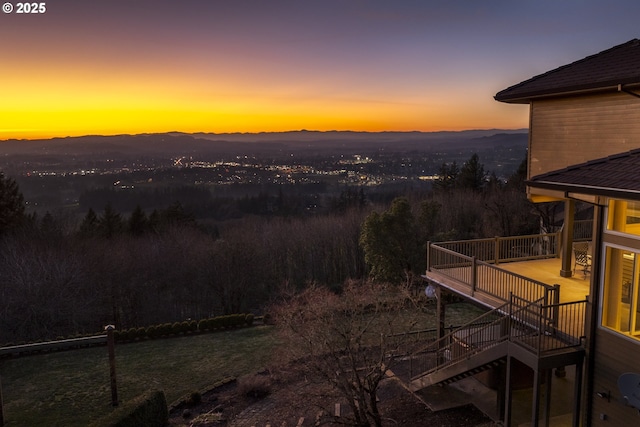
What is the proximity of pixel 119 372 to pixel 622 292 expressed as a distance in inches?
692

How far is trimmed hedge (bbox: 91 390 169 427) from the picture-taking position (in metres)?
11.8

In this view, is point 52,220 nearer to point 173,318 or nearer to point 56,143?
point 173,318

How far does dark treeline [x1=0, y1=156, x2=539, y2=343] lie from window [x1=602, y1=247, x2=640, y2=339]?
15.5 metres

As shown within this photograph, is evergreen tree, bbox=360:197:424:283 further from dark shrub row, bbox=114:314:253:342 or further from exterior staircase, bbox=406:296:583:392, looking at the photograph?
exterior staircase, bbox=406:296:583:392

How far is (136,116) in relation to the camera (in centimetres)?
4581

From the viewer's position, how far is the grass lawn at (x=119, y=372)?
594 inches

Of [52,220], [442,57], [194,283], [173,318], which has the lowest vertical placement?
[173,318]

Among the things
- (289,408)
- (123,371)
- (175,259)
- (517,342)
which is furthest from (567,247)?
(175,259)

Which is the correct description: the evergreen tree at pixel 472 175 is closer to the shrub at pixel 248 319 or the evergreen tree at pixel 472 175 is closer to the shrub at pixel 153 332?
the shrub at pixel 248 319

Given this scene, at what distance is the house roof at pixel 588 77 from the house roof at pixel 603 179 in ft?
5.55

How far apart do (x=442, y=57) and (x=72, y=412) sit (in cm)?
3311

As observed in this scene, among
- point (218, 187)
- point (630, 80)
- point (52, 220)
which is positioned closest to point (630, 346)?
point (630, 80)

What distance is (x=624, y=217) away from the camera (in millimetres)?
8031

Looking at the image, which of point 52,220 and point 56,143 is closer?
point 52,220
